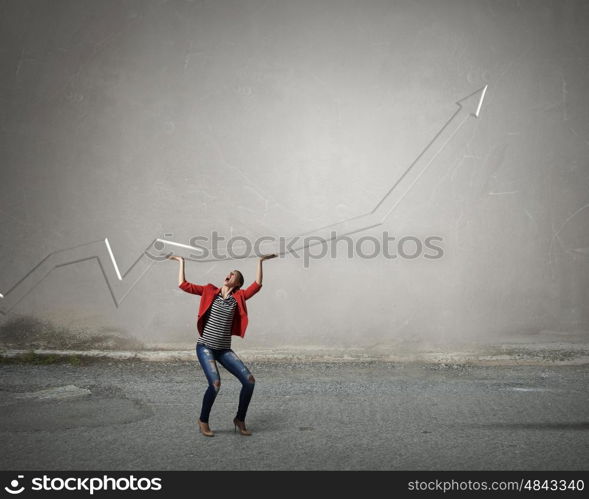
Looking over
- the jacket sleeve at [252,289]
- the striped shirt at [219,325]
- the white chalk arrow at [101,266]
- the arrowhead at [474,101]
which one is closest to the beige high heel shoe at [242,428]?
the striped shirt at [219,325]

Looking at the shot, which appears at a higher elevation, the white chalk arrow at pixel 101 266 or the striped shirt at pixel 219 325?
the white chalk arrow at pixel 101 266

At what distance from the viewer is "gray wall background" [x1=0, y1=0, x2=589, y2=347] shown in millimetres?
8164

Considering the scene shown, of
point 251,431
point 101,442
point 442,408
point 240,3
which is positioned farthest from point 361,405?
point 240,3

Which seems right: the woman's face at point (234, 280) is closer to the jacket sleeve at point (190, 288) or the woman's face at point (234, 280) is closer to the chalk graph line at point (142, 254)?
the jacket sleeve at point (190, 288)

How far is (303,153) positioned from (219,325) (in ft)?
12.6

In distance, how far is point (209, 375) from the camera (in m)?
4.94

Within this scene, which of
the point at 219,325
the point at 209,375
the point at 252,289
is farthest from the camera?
the point at 252,289

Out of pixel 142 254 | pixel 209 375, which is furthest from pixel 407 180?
pixel 209 375

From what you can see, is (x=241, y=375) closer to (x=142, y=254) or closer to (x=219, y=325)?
(x=219, y=325)

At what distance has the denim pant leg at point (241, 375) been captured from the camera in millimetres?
4969

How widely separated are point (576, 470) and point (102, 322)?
603 cm

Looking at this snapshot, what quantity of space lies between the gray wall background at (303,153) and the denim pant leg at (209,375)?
10.3 ft

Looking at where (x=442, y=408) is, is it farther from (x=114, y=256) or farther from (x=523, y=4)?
(x=523, y=4)

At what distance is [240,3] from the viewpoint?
830 cm
